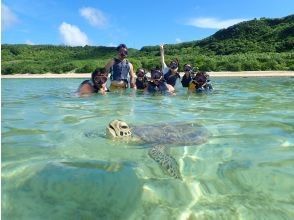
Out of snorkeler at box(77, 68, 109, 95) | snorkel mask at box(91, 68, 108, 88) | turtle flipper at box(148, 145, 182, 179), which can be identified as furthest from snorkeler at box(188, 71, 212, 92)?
turtle flipper at box(148, 145, 182, 179)

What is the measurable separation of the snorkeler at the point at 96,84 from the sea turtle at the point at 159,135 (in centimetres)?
557

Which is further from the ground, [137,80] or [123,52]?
[123,52]

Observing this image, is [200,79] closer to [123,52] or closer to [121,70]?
[121,70]

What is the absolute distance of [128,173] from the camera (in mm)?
4066

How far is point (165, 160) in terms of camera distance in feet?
14.5

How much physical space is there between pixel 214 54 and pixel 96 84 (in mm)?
47442

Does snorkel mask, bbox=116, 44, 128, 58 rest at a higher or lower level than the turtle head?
higher

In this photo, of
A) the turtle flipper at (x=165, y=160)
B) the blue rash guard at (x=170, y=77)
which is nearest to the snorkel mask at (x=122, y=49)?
the blue rash guard at (x=170, y=77)

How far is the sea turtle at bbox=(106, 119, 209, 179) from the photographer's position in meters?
5.03

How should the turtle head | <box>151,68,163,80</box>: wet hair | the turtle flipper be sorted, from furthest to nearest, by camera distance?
<box>151,68,163,80</box>: wet hair < the turtle head < the turtle flipper

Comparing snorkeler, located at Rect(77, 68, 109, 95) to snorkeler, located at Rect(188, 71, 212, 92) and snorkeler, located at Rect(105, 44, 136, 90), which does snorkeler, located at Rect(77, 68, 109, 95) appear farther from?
snorkeler, located at Rect(188, 71, 212, 92)

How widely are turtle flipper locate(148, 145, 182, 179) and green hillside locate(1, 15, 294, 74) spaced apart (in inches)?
1264

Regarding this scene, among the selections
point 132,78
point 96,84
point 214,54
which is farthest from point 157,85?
point 214,54

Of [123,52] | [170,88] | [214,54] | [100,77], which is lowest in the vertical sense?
[214,54]
